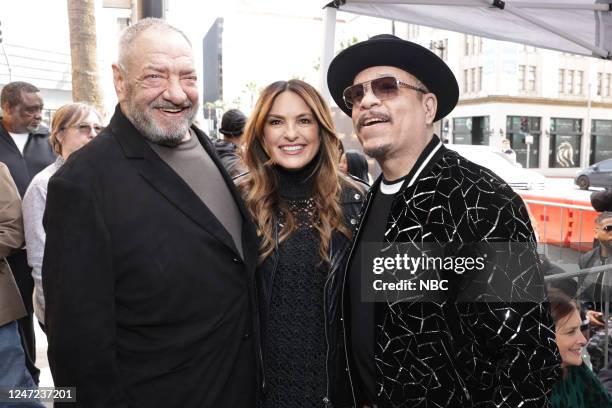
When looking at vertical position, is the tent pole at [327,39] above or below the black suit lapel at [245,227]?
above

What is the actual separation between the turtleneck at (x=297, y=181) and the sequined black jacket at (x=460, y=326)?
31.8 inches

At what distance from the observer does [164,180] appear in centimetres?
201

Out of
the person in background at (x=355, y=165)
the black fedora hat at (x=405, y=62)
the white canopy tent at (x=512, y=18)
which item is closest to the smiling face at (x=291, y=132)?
the black fedora hat at (x=405, y=62)

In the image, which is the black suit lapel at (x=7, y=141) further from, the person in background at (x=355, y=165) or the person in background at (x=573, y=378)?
the person in background at (x=573, y=378)

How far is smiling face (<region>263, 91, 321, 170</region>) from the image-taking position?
2.71 m

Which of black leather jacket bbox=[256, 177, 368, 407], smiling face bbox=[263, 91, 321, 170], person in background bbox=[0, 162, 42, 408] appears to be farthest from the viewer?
person in background bbox=[0, 162, 42, 408]

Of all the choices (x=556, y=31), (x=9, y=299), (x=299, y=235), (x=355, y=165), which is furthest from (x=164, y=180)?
(x=355, y=165)

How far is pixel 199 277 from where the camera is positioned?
6.50 ft

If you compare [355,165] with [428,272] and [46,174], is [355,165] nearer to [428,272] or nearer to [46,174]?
[46,174]

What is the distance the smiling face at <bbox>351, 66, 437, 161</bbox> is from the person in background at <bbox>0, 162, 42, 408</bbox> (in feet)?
8.03

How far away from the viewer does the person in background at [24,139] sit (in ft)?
13.9

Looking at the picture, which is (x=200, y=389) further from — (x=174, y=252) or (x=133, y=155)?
(x=133, y=155)

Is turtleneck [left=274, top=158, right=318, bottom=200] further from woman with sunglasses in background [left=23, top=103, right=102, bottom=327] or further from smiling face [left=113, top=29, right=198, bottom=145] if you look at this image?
woman with sunglasses in background [left=23, top=103, right=102, bottom=327]

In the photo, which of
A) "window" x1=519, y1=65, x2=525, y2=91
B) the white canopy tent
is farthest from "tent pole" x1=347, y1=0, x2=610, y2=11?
"window" x1=519, y1=65, x2=525, y2=91
